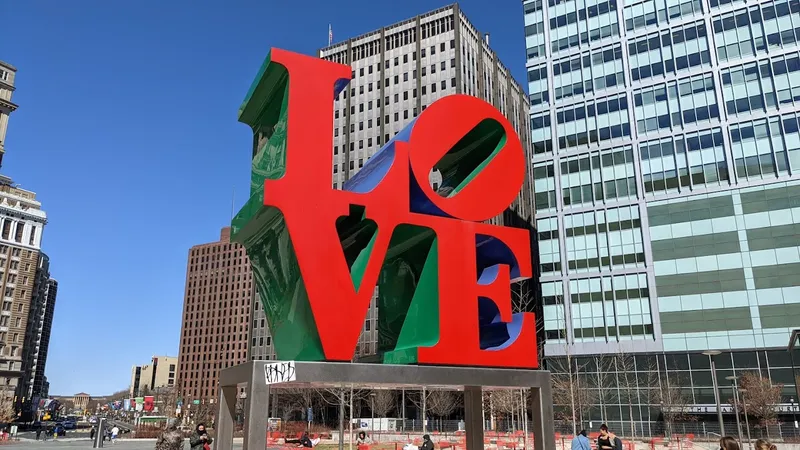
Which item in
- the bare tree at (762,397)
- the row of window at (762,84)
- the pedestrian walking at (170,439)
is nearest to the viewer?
the pedestrian walking at (170,439)

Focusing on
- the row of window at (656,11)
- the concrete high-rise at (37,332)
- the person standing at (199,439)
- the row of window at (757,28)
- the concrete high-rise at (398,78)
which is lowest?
the person standing at (199,439)

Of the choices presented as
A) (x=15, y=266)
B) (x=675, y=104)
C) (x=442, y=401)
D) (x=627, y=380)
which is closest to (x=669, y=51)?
(x=675, y=104)

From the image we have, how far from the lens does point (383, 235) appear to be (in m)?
13.4

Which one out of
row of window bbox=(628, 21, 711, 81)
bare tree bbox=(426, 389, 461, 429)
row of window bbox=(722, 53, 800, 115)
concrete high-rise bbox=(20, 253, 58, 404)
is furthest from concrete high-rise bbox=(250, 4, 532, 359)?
concrete high-rise bbox=(20, 253, 58, 404)

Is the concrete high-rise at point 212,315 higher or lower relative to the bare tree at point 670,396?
higher

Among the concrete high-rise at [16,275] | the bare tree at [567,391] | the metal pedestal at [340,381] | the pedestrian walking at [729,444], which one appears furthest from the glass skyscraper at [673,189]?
the concrete high-rise at [16,275]

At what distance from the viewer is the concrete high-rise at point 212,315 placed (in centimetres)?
16338

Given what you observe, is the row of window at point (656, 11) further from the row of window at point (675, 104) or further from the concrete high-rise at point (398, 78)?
the concrete high-rise at point (398, 78)

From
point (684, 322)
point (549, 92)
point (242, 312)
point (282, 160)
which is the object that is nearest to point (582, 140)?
point (549, 92)

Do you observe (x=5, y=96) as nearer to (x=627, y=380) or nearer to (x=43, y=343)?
(x=43, y=343)

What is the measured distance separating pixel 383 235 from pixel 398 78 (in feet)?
263

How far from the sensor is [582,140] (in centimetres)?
6075

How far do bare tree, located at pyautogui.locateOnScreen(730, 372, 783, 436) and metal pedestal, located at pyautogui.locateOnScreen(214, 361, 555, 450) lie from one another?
38967mm

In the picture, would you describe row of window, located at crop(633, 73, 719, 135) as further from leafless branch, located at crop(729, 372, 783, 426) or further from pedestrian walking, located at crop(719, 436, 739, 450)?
pedestrian walking, located at crop(719, 436, 739, 450)
